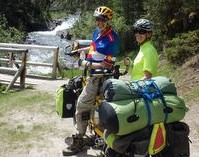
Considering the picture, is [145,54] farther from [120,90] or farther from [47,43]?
[47,43]

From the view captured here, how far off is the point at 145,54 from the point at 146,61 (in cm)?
11

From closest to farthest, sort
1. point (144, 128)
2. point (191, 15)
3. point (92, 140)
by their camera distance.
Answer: point (144, 128)
point (92, 140)
point (191, 15)

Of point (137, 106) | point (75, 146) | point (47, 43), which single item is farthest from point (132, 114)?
point (47, 43)

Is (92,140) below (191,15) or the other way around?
below

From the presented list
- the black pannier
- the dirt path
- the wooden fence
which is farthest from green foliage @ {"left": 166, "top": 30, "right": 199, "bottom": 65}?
the black pannier

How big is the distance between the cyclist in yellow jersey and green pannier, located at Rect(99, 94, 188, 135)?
671mm

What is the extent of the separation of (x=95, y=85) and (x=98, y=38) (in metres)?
0.68

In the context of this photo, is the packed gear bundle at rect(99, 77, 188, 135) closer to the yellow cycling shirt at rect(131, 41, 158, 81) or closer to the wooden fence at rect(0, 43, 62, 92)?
the yellow cycling shirt at rect(131, 41, 158, 81)

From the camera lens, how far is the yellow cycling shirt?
566 centimetres

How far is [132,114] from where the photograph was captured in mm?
4840

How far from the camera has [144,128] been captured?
195 inches

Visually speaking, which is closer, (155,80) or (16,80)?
(155,80)

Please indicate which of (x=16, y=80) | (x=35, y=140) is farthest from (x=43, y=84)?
(x=35, y=140)

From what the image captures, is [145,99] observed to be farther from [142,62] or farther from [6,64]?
[6,64]
